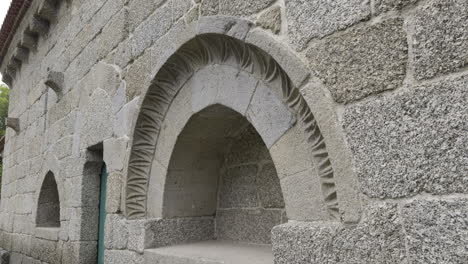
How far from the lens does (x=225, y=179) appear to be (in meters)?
2.87

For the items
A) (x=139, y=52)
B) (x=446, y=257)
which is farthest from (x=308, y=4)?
(x=139, y=52)

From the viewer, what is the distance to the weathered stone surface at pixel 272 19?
1752mm

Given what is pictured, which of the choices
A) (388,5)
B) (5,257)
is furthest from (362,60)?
(5,257)

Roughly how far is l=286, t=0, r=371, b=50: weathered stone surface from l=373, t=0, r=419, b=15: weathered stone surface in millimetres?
31

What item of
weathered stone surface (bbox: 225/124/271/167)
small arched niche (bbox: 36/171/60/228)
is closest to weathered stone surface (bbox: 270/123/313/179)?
weathered stone surface (bbox: 225/124/271/167)

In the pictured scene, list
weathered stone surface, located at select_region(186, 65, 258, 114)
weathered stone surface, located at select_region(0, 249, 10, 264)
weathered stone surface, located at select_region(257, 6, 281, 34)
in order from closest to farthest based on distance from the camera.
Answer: weathered stone surface, located at select_region(257, 6, 281, 34)
weathered stone surface, located at select_region(186, 65, 258, 114)
weathered stone surface, located at select_region(0, 249, 10, 264)

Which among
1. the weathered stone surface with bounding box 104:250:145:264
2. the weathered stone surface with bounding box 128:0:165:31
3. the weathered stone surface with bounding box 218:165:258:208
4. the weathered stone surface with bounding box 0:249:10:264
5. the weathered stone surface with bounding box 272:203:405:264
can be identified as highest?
the weathered stone surface with bounding box 128:0:165:31

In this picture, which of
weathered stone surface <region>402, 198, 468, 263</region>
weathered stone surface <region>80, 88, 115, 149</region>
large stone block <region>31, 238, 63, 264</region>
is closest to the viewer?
weathered stone surface <region>402, 198, 468, 263</region>

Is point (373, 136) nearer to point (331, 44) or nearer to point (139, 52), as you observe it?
point (331, 44)

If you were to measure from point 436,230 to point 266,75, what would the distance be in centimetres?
100

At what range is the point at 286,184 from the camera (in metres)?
1.71

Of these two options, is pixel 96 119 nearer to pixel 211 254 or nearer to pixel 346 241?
pixel 211 254

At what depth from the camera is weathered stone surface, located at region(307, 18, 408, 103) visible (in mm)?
1294

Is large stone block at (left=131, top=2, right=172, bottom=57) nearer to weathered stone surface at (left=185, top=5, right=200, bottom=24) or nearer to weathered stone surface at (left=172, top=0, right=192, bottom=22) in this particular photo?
weathered stone surface at (left=172, top=0, right=192, bottom=22)
